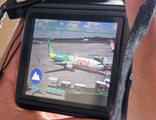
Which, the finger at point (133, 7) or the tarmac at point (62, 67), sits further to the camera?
the tarmac at point (62, 67)

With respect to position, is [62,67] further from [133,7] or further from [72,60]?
[133,7]

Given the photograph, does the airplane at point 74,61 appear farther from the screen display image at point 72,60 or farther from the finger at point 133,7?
the finger at point 133,7

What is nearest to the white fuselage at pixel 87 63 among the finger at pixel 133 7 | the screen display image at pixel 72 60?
the screen display image at pixel 72 60

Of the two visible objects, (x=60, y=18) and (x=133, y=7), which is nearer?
(x=133, y=7)

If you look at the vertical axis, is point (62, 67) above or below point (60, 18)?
below

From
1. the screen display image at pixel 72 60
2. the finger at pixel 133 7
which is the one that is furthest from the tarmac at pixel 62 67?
the finger at pixel 133 7

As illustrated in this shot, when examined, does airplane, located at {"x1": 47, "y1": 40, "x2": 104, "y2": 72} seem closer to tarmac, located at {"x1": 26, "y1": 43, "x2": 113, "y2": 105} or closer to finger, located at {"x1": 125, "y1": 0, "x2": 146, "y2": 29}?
tarmac, located at {"x1": 26, "y1": 43, "x2": 113, "y2": 105}

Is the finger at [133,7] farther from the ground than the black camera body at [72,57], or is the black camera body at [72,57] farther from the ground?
the finger at [133,7]

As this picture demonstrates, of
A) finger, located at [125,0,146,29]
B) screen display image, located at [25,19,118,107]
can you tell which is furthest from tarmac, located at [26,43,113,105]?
finger, located at [125,0,146,29]

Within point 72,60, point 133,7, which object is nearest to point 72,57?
point 72,60

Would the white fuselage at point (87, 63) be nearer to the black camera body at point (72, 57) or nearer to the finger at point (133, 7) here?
the black camera body at point (72, 57)

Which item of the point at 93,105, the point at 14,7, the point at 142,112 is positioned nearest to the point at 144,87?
the point at 142,112
